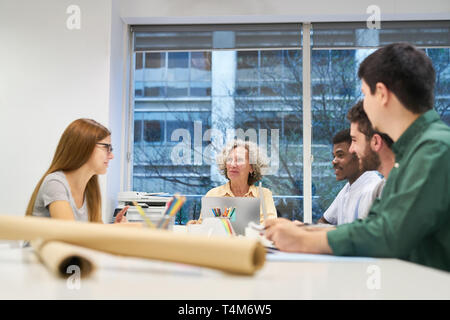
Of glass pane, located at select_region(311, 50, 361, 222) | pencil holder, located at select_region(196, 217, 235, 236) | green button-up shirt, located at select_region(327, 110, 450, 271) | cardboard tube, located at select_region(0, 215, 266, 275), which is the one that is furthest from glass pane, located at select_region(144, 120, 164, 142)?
cardboard tube, located at select_region(0, 215, 266, 275)

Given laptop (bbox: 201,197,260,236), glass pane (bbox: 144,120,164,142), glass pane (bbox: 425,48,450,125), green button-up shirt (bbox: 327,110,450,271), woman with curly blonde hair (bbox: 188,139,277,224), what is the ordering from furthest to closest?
1. glass pane (bbox: 144,120,164,142)
2. glass pane (bbox: 425,48,450,125)
3. woman with curly blonde hair (bbox: 188,139,277,224)
4. laptop (bbox: 201,197,260,236)
5. green button-up shirt (bbox: 327,110,450,271)

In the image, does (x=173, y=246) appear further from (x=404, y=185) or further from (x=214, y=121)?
(x=214, y=121)

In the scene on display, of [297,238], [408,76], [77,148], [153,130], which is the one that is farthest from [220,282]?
[153,130]

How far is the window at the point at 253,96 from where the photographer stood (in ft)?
13.1

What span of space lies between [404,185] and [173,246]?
0.61 metres

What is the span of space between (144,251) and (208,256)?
114 millimetres

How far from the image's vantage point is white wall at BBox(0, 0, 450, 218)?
3.69 m

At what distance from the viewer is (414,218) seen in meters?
0.96

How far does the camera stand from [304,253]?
1.08 meters

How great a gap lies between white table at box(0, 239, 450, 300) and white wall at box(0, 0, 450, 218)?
3.00m

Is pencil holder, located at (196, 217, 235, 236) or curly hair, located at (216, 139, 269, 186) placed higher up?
curly hair, located at (216, 139, 269, 186)

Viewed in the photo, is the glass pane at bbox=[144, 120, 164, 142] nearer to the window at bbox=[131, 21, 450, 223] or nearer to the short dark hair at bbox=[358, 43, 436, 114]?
the window at bbox=[131, 21, 450, 223]

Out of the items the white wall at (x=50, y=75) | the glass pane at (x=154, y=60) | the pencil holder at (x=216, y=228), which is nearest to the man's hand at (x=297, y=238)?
the pencil holder at (x=216, y=228)
